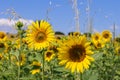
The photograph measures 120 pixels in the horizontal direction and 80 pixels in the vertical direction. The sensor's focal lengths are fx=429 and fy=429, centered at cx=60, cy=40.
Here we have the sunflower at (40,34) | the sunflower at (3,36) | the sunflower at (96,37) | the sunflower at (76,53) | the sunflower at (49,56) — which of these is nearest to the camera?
the sunflower at (76,53)

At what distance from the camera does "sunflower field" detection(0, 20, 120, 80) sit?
2195 millimetres

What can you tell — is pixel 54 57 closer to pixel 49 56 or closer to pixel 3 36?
pixel 49 56

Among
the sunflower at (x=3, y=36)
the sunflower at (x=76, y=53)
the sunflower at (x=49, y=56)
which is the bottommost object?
the sunflower at (x=49, y=56)

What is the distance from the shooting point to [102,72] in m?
4.23

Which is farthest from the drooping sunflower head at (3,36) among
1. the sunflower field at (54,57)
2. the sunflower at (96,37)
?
the sunflower at (96,37)

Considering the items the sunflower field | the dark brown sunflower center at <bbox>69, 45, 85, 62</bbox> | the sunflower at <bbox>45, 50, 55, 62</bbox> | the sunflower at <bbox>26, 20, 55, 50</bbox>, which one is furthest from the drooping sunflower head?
the dark brown sunflower center at <bbox>69, 45, 85, 62</bbox>

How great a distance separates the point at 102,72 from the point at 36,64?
80 cm

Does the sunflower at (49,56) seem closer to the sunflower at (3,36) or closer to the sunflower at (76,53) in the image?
the sunflower at (76,53)

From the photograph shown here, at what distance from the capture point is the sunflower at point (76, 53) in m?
2.16

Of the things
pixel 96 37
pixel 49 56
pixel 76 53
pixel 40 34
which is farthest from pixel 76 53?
pixel 96 37

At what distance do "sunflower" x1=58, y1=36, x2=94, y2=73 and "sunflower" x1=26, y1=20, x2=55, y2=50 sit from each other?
0.63 meters

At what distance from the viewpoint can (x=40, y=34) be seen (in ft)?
9.72

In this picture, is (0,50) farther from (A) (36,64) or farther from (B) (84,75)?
(B) (84,75)

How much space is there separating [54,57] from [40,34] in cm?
112
